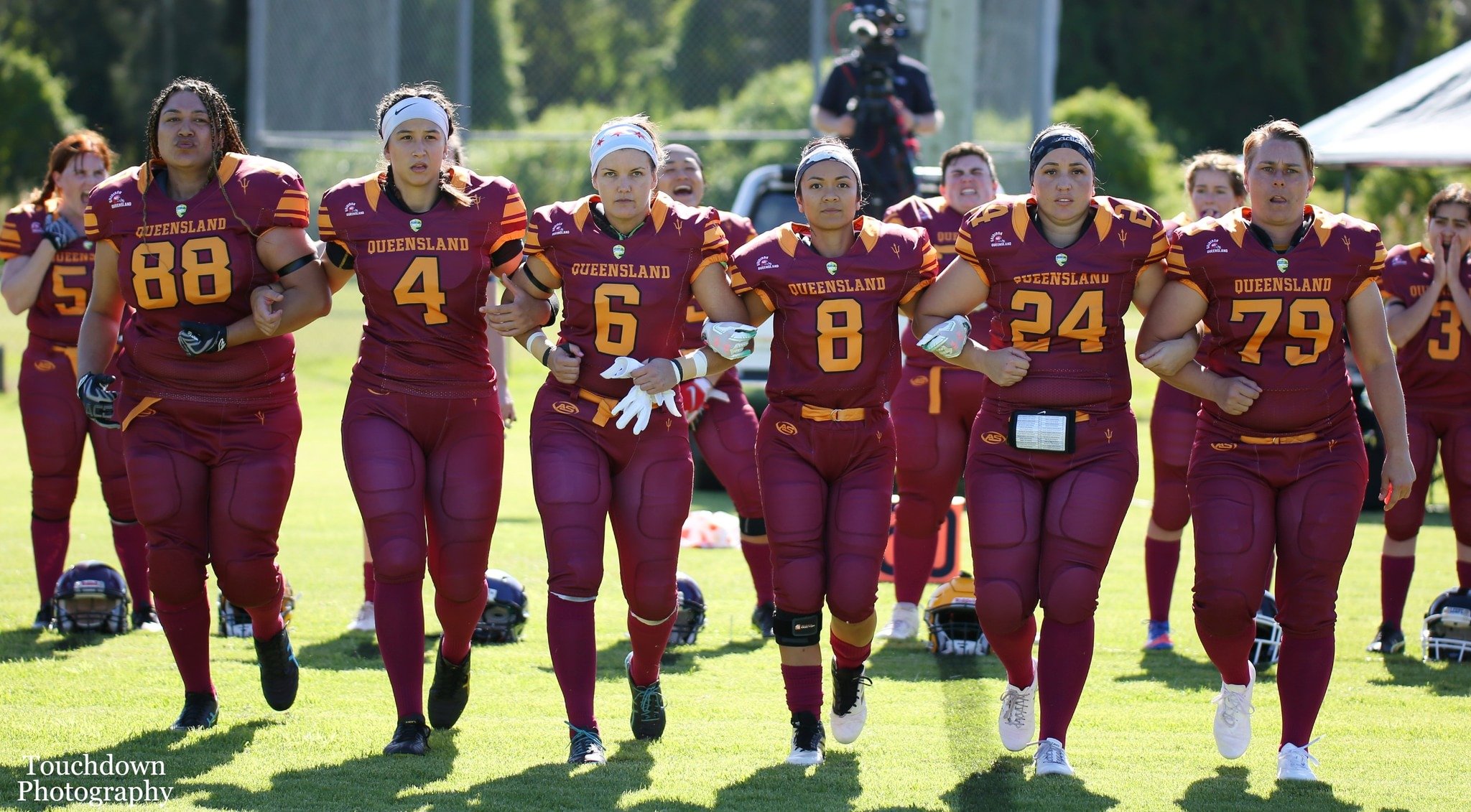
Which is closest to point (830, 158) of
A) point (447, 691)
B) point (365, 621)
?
point (447, 691)

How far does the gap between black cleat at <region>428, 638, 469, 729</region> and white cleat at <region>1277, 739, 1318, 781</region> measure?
8.56ft

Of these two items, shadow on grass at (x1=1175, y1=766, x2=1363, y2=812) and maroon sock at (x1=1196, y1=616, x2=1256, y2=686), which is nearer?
shadow on grass at (x1=1175, y1=766, x2=1363, y2=812)

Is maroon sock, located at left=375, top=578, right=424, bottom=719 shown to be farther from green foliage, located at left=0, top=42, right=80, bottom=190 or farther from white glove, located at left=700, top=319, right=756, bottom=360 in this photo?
green foliage, located at left=0, top=42, right=80, bottom=190

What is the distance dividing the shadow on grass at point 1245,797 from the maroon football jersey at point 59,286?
4.94 metres

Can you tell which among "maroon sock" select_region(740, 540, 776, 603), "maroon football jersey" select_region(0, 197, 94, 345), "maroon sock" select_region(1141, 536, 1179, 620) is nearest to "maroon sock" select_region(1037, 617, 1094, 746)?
"maroon sock" select_region(1141, 536, 1179, 620)

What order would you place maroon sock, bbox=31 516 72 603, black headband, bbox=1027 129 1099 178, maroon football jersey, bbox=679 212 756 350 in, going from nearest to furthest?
black headband, bbox=1027 129 1099 178, maroon football jersey, bbox=679 212 756 350, maroon sock, bbox=31 516 72 603

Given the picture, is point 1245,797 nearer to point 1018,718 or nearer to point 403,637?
point 1018,718

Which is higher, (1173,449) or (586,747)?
(1173,449)

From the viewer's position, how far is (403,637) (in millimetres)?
5168

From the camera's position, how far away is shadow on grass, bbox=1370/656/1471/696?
636 centimetres

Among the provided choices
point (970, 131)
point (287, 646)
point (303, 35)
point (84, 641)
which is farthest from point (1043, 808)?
point (303, 35)

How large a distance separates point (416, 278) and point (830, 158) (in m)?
1.35

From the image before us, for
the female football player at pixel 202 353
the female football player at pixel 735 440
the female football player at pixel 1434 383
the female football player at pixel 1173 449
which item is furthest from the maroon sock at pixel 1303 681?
the female football player at pixel 202 353

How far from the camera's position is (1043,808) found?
4652 millimetres
